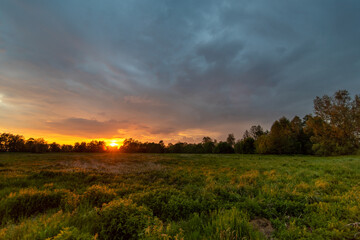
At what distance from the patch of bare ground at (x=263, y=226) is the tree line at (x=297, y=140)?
55.4 meters

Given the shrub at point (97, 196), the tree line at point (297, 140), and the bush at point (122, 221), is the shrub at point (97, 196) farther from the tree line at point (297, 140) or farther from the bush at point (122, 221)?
the tree line at point (297, 140)

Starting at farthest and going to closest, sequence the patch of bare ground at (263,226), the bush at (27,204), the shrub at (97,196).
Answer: the shrub at (97,196) < the bush at (27,204) < the patch of bare ground at (263,226)

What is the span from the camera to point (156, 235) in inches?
137

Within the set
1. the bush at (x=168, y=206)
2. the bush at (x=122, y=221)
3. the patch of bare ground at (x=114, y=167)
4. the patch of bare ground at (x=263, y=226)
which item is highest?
the bush at (x=122, y=221)

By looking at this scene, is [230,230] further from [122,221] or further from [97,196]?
[97,196]

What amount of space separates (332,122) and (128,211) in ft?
200

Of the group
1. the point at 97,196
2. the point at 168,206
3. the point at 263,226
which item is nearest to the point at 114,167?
the point at 97,196

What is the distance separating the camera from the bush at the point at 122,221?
393 centimetres

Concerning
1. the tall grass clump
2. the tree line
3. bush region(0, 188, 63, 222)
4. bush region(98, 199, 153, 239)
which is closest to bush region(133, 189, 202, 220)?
bush region(98, 199, 153, 239)

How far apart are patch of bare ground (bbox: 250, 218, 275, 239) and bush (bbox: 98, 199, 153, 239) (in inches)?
133

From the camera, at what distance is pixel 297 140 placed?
248 ft

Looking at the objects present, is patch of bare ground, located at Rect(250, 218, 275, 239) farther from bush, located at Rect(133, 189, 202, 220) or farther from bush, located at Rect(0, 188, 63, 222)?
bush, located at Rect(0, 188, 63, 222)

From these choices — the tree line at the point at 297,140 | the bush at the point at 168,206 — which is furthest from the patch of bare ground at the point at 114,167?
the tree line at the point at 297,140

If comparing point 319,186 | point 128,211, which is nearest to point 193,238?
point 128,211
